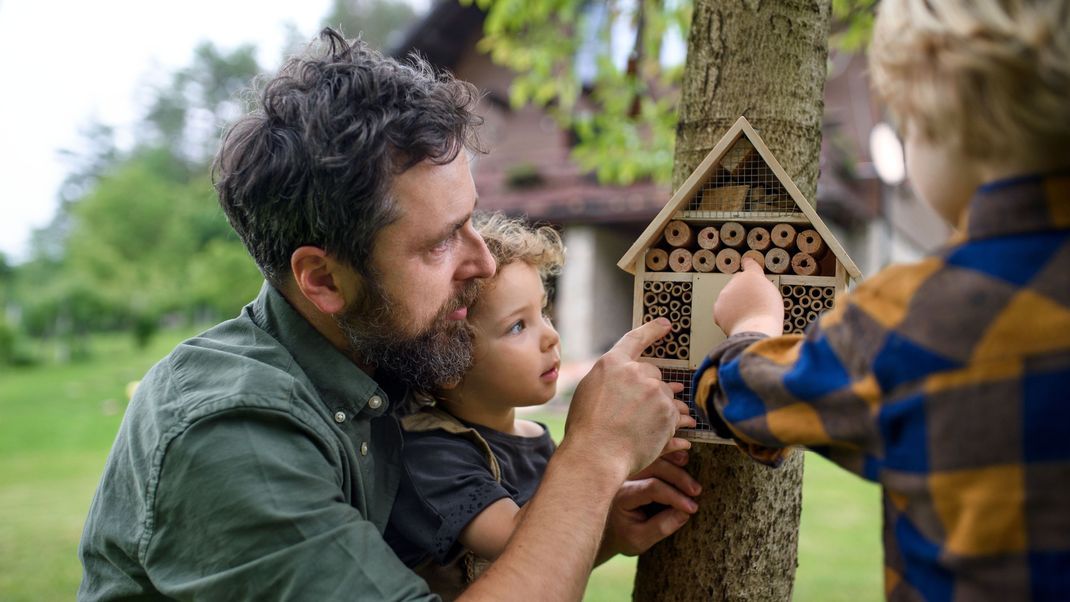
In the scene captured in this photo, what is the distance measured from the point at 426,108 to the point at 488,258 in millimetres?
353

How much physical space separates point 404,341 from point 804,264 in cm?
87

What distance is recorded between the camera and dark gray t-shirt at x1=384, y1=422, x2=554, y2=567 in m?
1.82

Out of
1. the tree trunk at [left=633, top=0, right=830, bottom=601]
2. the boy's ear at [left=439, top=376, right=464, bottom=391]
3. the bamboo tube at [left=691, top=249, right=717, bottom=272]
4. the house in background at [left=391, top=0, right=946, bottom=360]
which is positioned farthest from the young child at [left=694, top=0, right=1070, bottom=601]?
the house in background at [left=391, top=0, right=946, bottom=360]

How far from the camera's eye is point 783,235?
Answer: 5.98 feet

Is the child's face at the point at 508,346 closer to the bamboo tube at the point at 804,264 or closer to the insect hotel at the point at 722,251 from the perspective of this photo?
the insect hotel at the point at 722,251

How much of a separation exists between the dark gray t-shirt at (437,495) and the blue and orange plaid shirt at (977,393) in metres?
0.85

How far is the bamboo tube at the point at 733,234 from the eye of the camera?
6.09 feet

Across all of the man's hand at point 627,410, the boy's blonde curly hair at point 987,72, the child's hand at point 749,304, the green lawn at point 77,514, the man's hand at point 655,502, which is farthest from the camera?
the green lawn at point 77,514

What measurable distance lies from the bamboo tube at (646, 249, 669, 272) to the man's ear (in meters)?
0.65

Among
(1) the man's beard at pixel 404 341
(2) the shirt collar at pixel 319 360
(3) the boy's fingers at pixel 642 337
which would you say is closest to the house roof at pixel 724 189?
(3) the boy's fingers at pixel 642 337

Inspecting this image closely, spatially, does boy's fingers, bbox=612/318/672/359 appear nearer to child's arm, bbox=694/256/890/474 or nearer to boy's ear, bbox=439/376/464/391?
child's arm, bbox=694/256/890/474

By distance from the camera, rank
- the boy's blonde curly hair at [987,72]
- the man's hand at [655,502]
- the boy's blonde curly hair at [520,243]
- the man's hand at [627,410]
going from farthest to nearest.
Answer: the boy's blonde curly hair at [520,243] < the man's hand at [655,502] < the man's hand at [627,410] < the boy's blonde curly hair at [987,72]

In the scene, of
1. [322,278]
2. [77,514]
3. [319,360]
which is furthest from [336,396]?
[77,514]

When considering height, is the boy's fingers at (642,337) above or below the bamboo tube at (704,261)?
below
